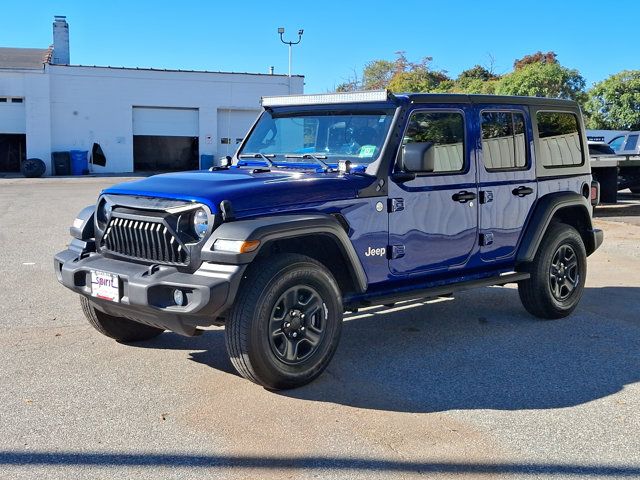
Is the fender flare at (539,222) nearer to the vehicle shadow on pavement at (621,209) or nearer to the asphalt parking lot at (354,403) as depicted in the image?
the asphalt parking lot at (354,403)

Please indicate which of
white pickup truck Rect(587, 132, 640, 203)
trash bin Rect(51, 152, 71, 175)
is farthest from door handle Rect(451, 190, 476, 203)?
trash bin Rect(51, 152, 71, 175)

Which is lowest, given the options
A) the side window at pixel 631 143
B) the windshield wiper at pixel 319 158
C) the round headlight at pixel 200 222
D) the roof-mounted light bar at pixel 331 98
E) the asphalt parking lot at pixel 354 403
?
the asphalt parking lot at pixel 354 403

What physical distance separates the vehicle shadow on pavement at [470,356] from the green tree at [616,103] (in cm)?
3373

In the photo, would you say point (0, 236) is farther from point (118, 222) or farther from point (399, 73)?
point (399, 73)

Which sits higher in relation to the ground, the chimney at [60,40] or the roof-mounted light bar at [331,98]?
the chimney at [60,40]

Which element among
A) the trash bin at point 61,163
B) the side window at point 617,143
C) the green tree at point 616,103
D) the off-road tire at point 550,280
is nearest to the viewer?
the off-road tire at point 550,280

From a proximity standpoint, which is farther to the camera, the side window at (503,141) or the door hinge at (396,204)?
the side window at (503,141)

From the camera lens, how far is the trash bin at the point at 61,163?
34688mm

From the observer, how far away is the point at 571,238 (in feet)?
22.8

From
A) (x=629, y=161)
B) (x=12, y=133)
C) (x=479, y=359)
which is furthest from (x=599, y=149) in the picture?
(x=12, y=133)

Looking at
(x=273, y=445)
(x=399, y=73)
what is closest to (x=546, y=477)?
(x=273, y=445)

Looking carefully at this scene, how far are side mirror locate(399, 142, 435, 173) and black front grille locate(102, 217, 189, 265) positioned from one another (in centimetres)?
181

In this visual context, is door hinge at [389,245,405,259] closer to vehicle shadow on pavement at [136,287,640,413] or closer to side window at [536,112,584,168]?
vehicle shadow on pavement at [136,287,640,413]

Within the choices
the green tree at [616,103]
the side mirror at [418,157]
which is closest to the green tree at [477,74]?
Answer: the green tree at [616,103]
